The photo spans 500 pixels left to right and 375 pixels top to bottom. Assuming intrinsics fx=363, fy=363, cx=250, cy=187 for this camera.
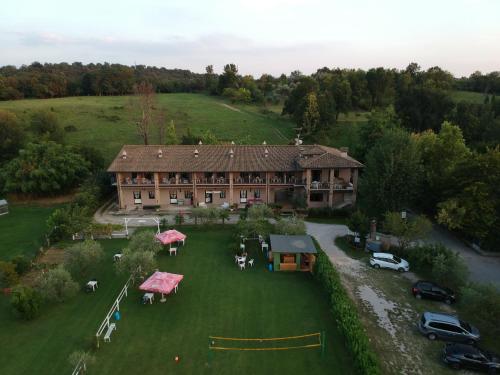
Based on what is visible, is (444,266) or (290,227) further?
(290,227)

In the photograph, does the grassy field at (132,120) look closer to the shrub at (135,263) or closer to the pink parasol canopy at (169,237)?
the pink parasol canopy at (169,237)

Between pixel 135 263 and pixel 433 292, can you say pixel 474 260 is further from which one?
pixel 135 263

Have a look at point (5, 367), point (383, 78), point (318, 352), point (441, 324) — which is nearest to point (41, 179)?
point (5, 367)

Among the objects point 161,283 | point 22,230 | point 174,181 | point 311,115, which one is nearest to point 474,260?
point 161,283

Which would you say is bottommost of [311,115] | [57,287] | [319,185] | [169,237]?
[169,237]

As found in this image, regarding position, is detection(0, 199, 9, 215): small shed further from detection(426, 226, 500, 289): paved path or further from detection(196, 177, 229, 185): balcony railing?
detection(426, 226, 500, 289): paved path

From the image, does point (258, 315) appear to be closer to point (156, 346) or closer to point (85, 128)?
point (156, 346)

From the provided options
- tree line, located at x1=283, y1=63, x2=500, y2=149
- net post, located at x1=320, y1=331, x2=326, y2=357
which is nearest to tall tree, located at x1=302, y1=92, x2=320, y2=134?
tree line, located at x1=283, y1=63, x2=500, y2=149
